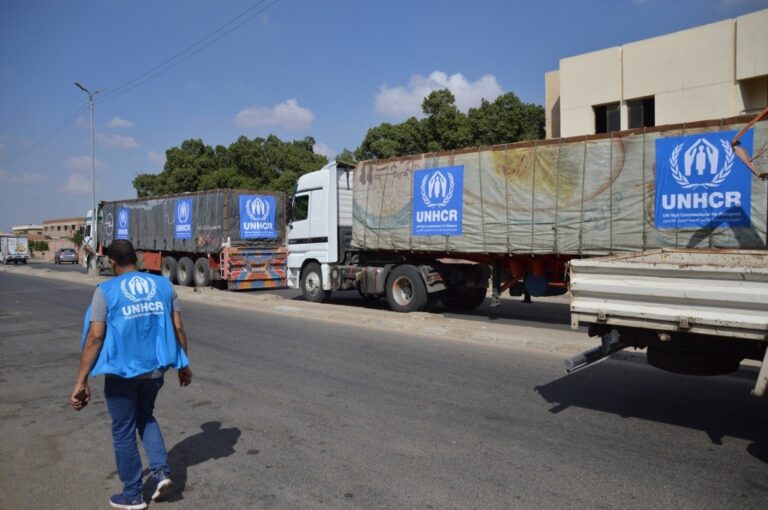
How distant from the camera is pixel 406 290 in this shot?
503 inches

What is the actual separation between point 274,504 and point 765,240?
7504 millimetres

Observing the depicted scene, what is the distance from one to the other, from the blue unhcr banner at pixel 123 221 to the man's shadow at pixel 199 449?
71.0 ft

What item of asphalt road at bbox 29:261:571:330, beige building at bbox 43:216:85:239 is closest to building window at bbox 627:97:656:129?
asphalt road at bbox 29:261:571:330

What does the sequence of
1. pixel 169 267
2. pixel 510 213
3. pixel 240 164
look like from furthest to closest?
1. pixel 240 164
2. pixel 169 267
3. pixel 510 213

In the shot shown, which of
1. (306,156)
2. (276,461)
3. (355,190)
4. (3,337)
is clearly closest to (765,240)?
(276,461)

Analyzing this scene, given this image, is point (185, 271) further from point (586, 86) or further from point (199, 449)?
point (199, 449)

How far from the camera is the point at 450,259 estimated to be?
1274 cm

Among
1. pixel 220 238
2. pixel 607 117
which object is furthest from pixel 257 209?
pixel 607 117

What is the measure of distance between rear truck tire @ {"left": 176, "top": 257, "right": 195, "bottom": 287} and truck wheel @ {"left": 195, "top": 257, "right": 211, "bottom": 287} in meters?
0.30

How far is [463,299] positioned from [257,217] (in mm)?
8573

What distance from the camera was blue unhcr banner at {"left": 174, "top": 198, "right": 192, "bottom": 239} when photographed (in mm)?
20391

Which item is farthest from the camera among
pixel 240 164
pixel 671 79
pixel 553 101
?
pixel 240 164

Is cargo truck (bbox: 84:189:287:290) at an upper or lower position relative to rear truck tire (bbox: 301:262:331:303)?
upper

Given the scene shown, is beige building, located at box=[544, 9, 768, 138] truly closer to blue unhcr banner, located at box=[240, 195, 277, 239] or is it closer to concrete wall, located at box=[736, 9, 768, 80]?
concrete wall, located at box=[736, 9, 768, 80]
